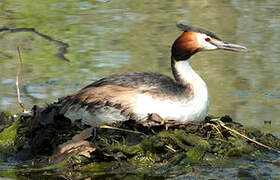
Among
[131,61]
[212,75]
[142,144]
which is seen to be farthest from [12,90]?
[142,144]

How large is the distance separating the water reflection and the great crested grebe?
46.6 inches

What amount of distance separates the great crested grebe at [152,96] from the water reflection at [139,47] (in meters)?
1.18

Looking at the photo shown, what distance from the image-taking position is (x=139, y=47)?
12.2 metres

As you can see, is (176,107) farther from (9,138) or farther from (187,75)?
(9,138)

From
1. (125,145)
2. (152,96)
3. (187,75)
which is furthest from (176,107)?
(125,145)

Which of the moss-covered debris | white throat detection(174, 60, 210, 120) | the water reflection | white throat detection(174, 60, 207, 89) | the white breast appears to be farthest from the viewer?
the water reflection

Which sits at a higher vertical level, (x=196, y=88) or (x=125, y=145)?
(x=196, y=88)

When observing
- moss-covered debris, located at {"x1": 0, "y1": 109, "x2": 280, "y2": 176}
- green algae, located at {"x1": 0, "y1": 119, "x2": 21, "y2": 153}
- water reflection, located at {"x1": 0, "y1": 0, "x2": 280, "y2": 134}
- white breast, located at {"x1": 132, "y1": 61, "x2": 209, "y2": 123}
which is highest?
white breast, located at {"x1": 132, "y1": 61, "x2": 209, "y2": 123}

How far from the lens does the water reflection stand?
31.1ft

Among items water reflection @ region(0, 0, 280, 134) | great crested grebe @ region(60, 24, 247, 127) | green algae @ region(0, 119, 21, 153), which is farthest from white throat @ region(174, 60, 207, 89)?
green algae @ region(0, 119, 21, 153)

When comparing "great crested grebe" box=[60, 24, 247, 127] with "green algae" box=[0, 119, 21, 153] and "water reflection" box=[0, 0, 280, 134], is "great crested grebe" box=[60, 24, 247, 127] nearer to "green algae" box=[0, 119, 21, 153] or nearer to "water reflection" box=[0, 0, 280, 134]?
"green algae" box=[0, 119, 21, 153]

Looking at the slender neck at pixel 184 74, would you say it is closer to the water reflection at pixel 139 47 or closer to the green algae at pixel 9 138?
the water reflection at pixel 139 47

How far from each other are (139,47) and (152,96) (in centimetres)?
512

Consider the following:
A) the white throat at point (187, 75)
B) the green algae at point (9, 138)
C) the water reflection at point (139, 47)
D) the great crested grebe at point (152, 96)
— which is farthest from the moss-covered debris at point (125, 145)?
the water reflection at point (139, 47)
